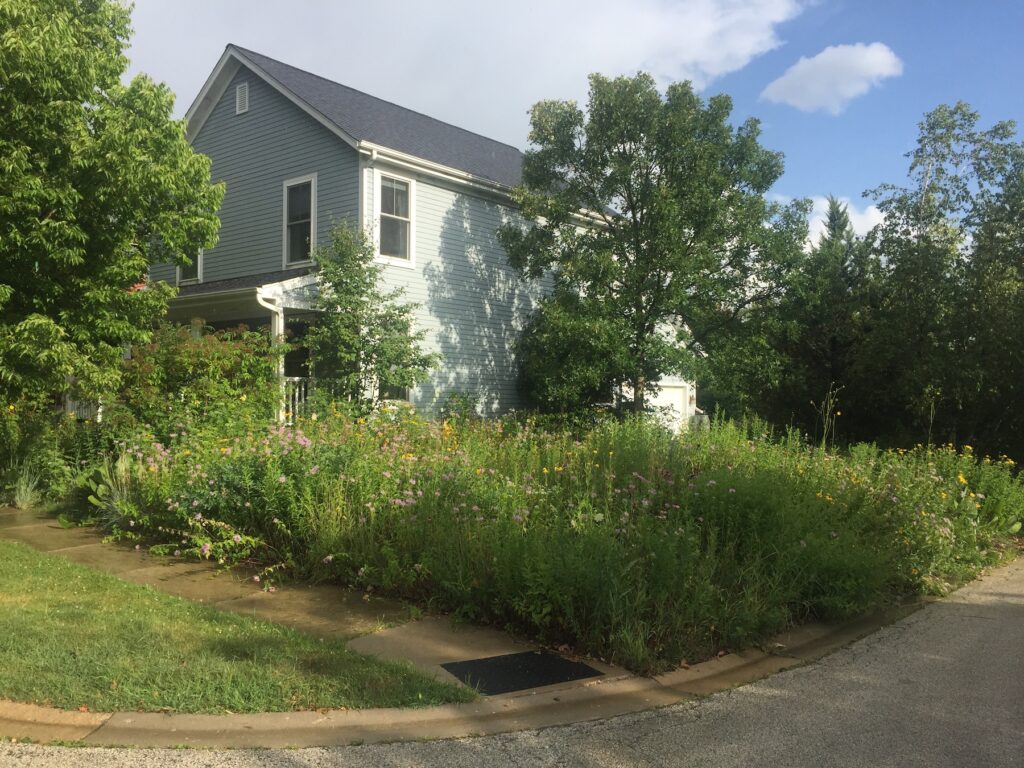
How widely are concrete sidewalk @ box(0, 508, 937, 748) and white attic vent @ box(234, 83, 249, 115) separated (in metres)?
12.0

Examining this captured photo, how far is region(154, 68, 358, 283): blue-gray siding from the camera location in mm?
15008

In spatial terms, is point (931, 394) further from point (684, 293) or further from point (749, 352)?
point (684, 293)

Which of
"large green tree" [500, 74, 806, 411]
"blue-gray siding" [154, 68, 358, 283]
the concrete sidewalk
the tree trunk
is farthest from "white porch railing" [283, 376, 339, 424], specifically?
the tree trunk

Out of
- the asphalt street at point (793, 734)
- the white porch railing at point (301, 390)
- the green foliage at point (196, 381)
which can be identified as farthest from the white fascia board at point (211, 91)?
the asphalt street at point (793, 734)

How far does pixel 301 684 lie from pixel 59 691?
3.88 feet

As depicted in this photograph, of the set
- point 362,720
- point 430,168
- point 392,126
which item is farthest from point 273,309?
point 362,720

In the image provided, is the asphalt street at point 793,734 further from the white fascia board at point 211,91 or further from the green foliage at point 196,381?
the white fascia board at point 211,91

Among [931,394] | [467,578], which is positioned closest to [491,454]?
[467,578]

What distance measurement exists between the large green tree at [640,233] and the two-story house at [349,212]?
1137 millimetres

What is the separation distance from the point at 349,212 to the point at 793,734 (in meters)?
12.6

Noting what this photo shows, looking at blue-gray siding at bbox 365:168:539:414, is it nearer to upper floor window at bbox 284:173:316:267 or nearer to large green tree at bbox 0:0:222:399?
upper floor window at bbox 284:173:316:267

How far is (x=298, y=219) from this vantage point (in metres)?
15.7

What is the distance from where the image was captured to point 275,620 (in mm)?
5387

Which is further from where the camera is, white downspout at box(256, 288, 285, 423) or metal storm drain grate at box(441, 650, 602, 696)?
white downspout at box(256, 288, 285, 423)
